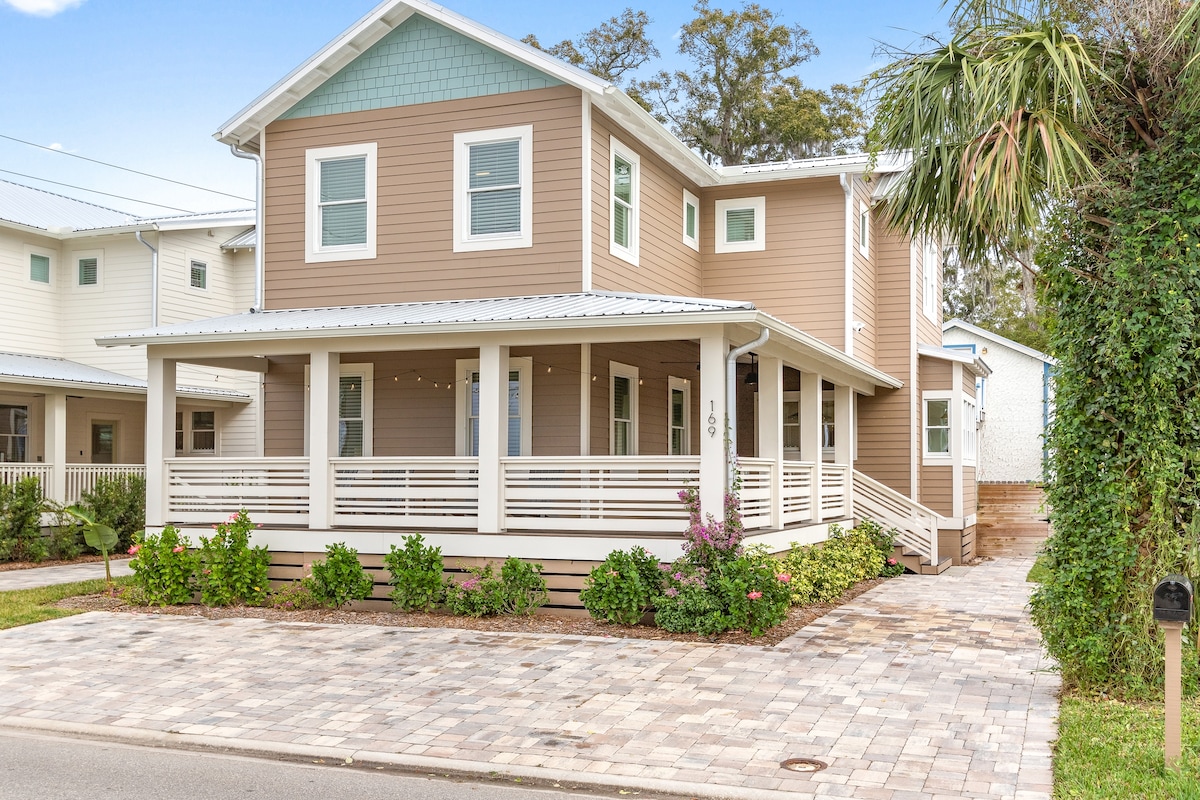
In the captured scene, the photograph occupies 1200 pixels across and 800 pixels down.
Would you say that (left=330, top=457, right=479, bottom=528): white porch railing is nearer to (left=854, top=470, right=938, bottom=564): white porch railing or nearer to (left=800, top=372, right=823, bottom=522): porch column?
(left=800, top=372, right=823, bottom=522): porch column

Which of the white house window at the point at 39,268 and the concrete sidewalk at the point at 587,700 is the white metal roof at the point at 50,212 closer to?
the white house window at the point at 39,268

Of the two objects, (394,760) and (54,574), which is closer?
(394,760)

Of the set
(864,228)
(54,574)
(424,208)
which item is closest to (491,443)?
(424,208)

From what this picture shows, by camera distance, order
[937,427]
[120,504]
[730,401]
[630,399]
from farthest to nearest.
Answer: [937,427] → [120,504] → [630,399] → [730,401]

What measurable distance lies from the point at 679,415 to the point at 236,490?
7.66 m

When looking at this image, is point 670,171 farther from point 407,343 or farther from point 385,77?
point 407,343

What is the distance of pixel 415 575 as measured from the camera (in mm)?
12133

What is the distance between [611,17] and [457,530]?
86.3 feet

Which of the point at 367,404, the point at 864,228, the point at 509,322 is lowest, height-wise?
the point at 367,404

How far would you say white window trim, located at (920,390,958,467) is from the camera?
1992 centimetres

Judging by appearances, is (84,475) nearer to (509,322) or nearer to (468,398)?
(468,398)

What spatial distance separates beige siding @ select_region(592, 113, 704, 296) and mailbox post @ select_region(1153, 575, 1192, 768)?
30.2 feet

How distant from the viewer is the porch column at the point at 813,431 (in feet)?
49.9

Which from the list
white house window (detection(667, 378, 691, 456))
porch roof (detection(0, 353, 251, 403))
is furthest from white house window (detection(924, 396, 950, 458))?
porch roof (detection(0, 353, 251, 403))
